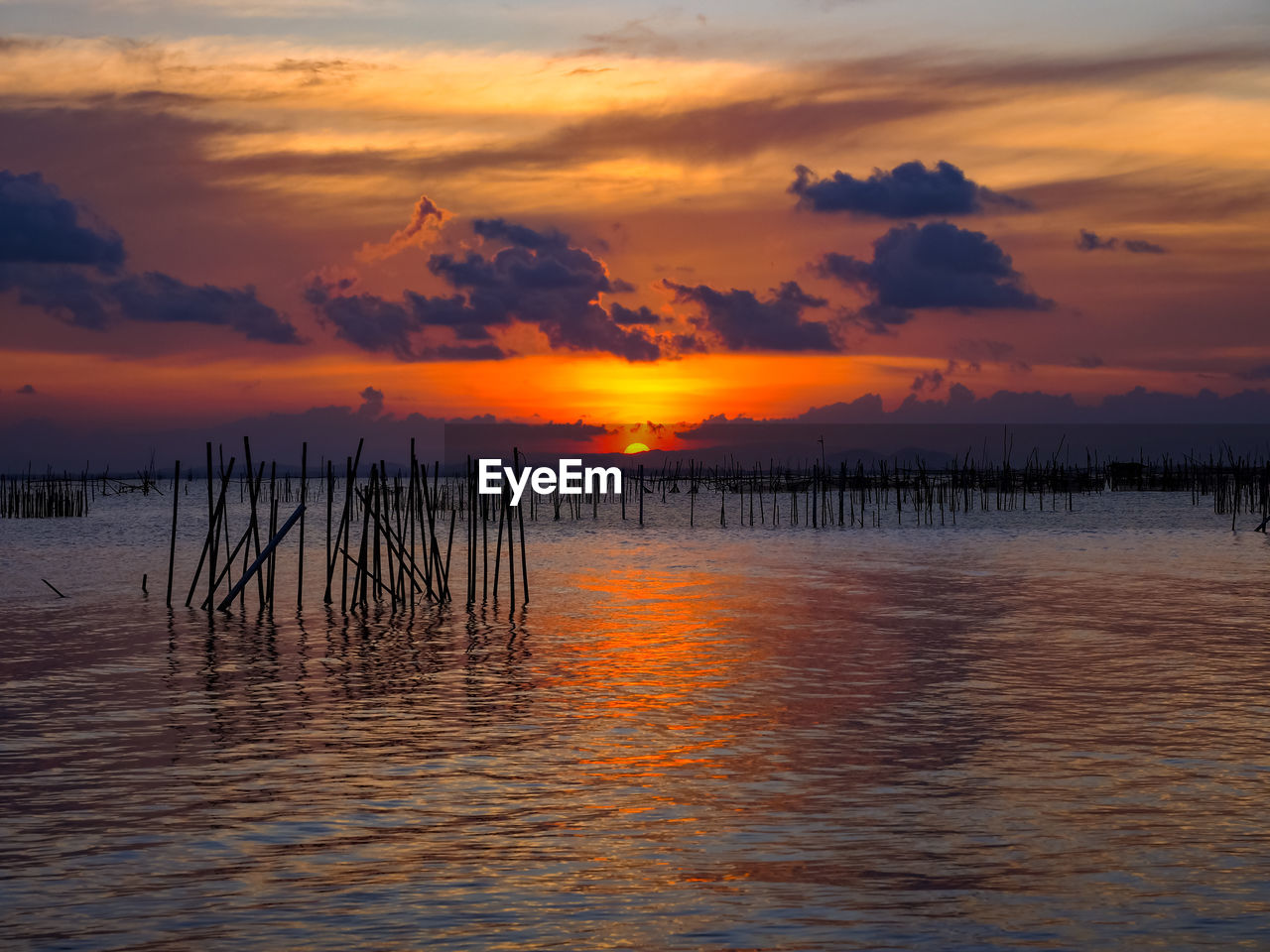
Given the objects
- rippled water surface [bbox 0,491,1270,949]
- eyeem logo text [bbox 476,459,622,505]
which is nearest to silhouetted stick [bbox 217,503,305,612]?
rippled water surface [bbox 0,491,1270,949]

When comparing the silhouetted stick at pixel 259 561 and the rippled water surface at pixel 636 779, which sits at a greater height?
the silhouetted stick at pixel 259 561

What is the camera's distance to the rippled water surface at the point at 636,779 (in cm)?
590

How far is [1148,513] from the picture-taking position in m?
52.4

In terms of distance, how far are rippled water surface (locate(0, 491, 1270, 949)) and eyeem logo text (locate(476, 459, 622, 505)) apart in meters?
4.69

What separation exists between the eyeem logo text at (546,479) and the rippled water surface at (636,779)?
469cm

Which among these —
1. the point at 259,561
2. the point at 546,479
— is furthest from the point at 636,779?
the point at 546,479

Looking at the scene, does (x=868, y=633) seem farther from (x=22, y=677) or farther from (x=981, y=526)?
(x=981, y=526)

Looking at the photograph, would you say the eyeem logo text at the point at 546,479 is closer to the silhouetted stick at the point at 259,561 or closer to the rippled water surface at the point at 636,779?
the silhouetted stick at the point at 259,561

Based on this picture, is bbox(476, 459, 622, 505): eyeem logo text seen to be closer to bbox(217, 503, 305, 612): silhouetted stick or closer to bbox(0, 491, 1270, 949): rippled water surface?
bbox(217, 503, 305, 612): silhouetted stick

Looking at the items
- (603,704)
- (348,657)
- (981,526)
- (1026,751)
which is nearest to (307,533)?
(981,526)

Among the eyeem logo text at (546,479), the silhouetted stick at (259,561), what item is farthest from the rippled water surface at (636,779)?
the eyeem logo text at (546,479)

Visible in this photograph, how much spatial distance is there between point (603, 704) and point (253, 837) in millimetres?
4806

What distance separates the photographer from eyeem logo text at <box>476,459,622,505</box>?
23.1 meters

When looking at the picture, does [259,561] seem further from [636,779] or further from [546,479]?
[546,479]
